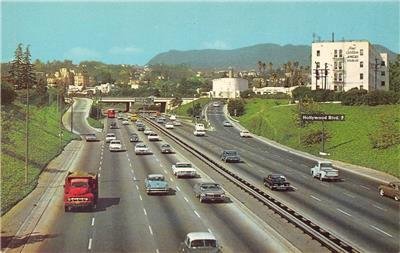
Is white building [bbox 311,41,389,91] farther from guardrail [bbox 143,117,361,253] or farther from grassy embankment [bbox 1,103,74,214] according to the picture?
guardrail [bbox 143,117,361,253]

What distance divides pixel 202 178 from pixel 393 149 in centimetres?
2776

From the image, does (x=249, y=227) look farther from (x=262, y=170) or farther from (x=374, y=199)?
(x=262, y=170)

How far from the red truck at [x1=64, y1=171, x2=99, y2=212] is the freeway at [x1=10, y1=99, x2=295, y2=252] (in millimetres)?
616

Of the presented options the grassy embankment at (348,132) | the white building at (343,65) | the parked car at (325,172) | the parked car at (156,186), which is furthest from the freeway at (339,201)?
the white building at (343,65)

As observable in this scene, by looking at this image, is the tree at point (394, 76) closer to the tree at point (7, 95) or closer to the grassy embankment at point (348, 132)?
the grassy embankment at point (348, 132)

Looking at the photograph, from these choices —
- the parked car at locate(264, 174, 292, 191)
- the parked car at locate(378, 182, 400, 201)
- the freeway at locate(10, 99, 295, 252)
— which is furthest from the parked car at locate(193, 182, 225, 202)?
the parked car at locate(378, 182, 400, 201)

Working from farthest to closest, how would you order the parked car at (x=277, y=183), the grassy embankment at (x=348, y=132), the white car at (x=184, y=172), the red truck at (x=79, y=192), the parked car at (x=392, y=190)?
the grassy embankment at (x=348, y=132), the white car at (x=184, y=172), the parked car at (x=277, y=183), the parked car at (x=392, y=190), the red truck at (x=79, y=192)

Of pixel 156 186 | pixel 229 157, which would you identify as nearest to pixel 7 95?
pixel 229 157

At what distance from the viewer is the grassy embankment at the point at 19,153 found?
1899 inches

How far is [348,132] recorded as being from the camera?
90.9m

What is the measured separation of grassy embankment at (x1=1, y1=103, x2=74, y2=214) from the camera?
158 feet

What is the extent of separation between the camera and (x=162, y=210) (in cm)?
4009

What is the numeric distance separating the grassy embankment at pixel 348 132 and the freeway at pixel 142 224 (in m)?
25.6

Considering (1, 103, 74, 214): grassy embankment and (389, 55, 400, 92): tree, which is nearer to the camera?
(1, 103, 74, 214): grassy embankment
